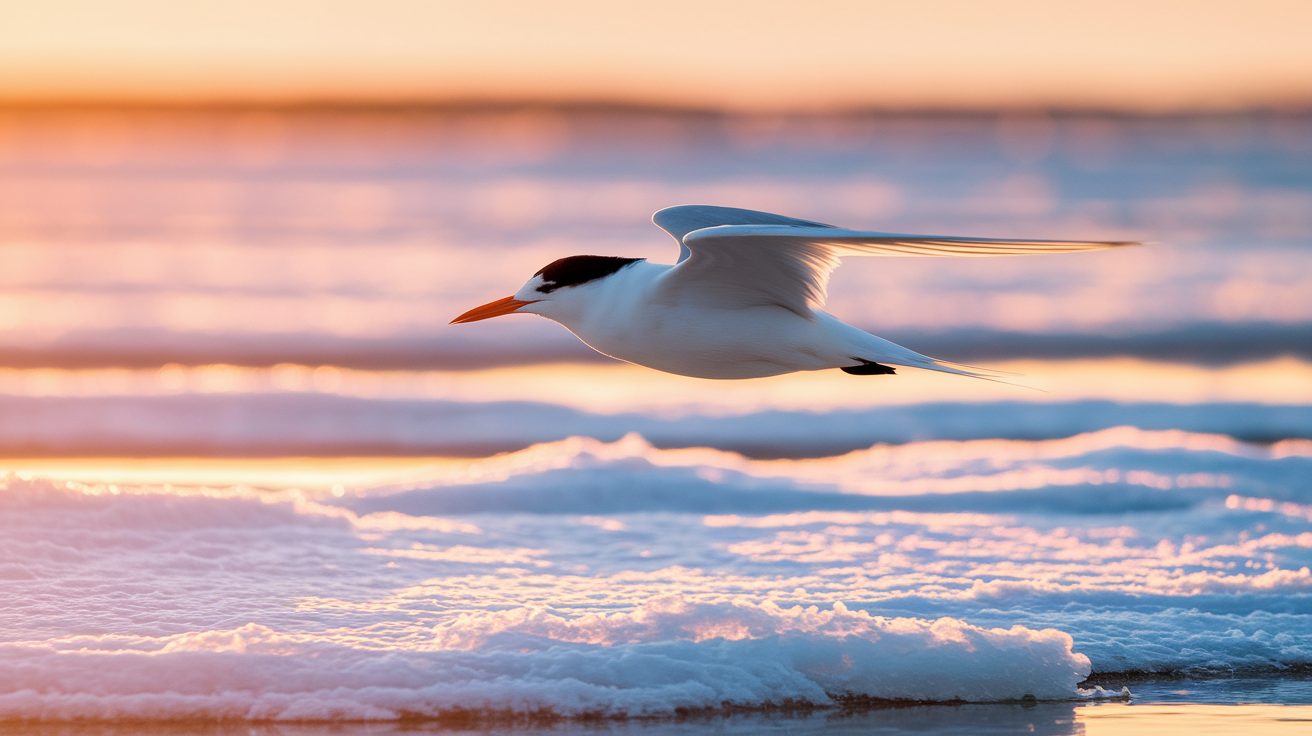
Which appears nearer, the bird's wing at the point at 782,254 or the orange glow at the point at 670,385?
the bird's wing at the point at 782,254

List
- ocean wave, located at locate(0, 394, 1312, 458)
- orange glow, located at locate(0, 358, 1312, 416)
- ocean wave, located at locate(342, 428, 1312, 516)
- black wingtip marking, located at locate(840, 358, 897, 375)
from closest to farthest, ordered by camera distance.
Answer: black wingtip marking, located at locate(840, 358, 897, 375)
ocean wave, located at locate(342, 428, 1312, 516)
ocean wave, located at locate(0, 394, 1312, 458)
orange glow, located at locate(0, 358, 1312, 416)

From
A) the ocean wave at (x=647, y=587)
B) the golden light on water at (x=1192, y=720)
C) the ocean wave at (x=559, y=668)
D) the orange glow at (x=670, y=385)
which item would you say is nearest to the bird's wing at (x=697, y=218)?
the ocean wave at (x=647, y=587)

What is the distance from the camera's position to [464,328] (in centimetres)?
1372

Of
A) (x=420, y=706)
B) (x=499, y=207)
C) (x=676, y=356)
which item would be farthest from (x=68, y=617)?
(x=499, y=207)

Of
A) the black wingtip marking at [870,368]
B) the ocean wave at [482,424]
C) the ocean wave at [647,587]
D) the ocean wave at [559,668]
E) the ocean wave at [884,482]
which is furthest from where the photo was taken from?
the ocean wave at [482,424]

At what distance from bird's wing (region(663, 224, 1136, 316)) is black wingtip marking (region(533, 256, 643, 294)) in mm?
333

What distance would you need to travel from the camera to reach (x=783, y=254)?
5.95m

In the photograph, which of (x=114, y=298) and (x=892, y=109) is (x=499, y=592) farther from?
(x=892, y=109)

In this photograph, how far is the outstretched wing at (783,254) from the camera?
17.3ft

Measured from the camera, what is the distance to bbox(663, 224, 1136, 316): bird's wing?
5.27 meters

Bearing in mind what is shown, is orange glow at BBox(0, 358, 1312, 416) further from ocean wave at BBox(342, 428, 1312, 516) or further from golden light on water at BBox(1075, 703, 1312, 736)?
golden light on water at BBox(1075, 703, 1312, 736)

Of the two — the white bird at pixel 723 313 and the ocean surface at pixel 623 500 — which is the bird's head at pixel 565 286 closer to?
the white bird at pixel 723 313

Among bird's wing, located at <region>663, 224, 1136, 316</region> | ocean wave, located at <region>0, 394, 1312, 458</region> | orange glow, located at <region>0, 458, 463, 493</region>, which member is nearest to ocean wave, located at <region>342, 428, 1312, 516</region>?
orange glow, located at <region>0, 458, 463, 493</region>

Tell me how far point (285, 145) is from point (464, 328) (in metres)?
29.1
